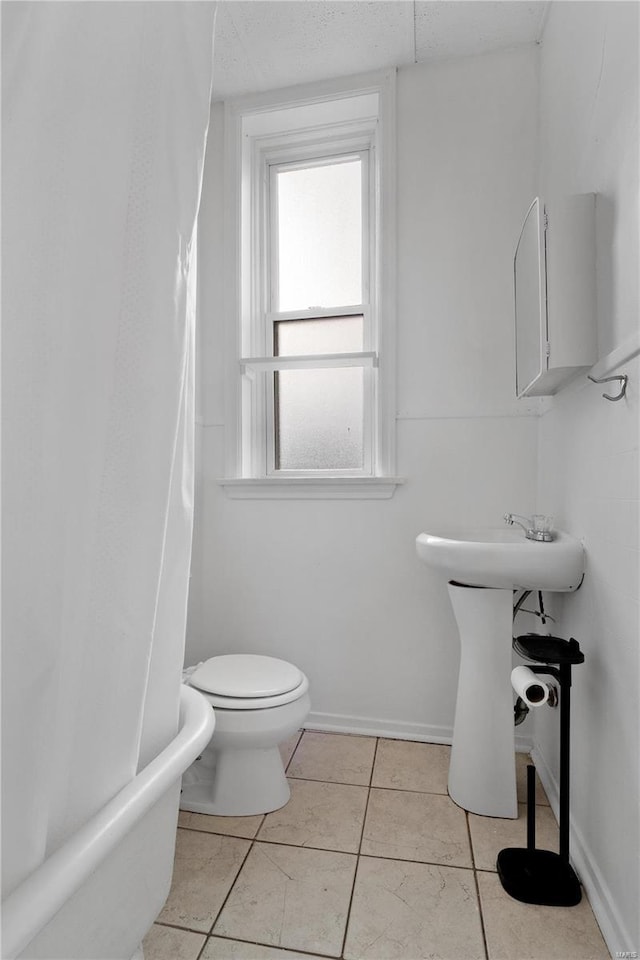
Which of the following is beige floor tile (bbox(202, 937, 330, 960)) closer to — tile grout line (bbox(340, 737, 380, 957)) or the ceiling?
tile grout line (bbox(340, 737, 380, 957))

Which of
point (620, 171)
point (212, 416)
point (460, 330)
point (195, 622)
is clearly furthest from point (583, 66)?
point (195, 622)

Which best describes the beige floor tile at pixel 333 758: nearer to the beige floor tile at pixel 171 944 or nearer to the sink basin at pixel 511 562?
the beige floor tile at pixel 171 944

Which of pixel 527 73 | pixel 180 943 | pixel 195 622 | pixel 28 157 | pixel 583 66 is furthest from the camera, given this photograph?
pixel 195 622

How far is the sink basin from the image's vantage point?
4.50 ft

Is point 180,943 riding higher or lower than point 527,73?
lower

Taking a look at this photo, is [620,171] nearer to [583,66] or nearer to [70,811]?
[583,66]

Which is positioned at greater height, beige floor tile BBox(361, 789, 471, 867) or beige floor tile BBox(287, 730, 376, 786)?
beige floor tile BBox(361, 789, 471, 867)

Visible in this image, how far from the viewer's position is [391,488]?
200 cm

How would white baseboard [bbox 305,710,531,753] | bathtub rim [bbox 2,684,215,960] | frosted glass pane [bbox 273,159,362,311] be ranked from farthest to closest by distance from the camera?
frosted glass pane [bbox 273,159,362,311] < white baseboard [bbox 305,710,531,753] < bathtub rim [bbox 2,684,215,960]

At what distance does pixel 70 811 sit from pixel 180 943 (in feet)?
2.20

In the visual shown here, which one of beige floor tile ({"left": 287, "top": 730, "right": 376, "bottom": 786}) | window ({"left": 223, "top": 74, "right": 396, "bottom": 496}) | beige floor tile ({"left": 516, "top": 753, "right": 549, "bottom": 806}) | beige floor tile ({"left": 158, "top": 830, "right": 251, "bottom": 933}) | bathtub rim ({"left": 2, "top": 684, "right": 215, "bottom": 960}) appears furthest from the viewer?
window ({"left": 223, "top": 74, "right": 396, "bottom": 496})

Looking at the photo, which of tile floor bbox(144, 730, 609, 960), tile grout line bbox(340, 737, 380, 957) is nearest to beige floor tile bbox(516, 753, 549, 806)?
tile floor bbox(144, 730, 609, 960)

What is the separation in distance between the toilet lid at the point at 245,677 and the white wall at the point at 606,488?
82cm

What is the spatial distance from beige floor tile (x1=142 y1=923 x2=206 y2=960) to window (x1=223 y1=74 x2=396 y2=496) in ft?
4.50
